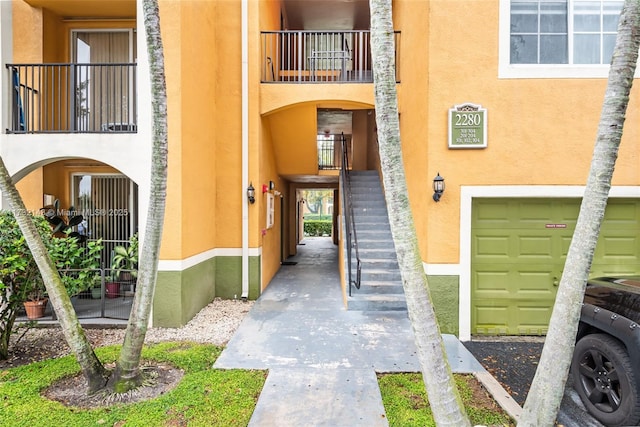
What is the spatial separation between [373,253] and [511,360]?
3314 mm

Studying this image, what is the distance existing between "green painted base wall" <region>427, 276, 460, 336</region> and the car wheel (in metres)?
1.86

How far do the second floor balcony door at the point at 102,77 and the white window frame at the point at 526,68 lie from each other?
22.5 ft

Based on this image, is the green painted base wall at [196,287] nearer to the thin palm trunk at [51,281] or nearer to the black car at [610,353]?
the thin palm trunk at [51,281]

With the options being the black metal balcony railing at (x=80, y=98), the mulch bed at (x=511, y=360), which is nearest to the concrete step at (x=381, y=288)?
the mulch bed at (x=511, y=360)

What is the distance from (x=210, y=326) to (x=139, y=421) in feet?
8.58

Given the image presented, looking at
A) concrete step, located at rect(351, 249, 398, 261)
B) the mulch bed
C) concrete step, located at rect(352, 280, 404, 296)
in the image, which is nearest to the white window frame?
concrete step, located at rect(351, 249, 398, 261)

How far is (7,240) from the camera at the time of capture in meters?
4.16

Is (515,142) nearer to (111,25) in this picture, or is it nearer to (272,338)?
(272,338)

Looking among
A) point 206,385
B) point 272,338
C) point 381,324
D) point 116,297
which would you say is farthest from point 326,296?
point 116,297

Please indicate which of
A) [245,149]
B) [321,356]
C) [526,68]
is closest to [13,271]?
[321,356]

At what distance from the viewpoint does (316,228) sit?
2486 centimetres

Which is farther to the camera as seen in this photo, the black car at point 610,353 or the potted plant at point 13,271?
the potted plant at point 13,271

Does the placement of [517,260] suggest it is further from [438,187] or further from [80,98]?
[80,98]

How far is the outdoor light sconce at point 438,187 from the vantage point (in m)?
5.25
